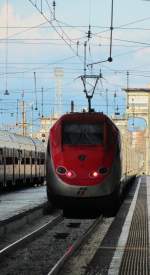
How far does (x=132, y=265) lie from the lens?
10836 mm

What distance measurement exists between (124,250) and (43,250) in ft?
5.10

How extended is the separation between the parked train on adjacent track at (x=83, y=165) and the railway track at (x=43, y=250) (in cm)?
76

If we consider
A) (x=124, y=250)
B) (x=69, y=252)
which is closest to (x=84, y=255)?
(x=69, y=252)

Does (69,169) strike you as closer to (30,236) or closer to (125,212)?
(30,236)

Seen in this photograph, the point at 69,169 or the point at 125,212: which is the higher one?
the point at 69,169

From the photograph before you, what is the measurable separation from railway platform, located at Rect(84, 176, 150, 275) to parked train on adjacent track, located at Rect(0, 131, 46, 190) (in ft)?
46.4

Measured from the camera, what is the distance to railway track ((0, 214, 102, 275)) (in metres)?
10.4

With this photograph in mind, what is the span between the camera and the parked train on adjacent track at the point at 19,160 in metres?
32.5

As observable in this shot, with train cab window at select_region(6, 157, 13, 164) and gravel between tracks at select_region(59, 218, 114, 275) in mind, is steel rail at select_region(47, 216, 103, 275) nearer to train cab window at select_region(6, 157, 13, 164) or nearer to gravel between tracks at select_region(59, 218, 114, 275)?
gravel between tracks at select_region(59, 218, 114, 275)

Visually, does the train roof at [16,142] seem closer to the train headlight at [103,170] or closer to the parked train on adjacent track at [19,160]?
the parked train on adjacent track at [19,160]

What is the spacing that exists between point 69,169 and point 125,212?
513 cm

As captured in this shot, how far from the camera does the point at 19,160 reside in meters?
37.5

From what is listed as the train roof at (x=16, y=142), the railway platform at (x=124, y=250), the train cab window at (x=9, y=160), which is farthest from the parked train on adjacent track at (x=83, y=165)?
the train cab window at (x=9, y=160)

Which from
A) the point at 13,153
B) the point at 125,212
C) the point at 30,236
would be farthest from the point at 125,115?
the point at 30,236
